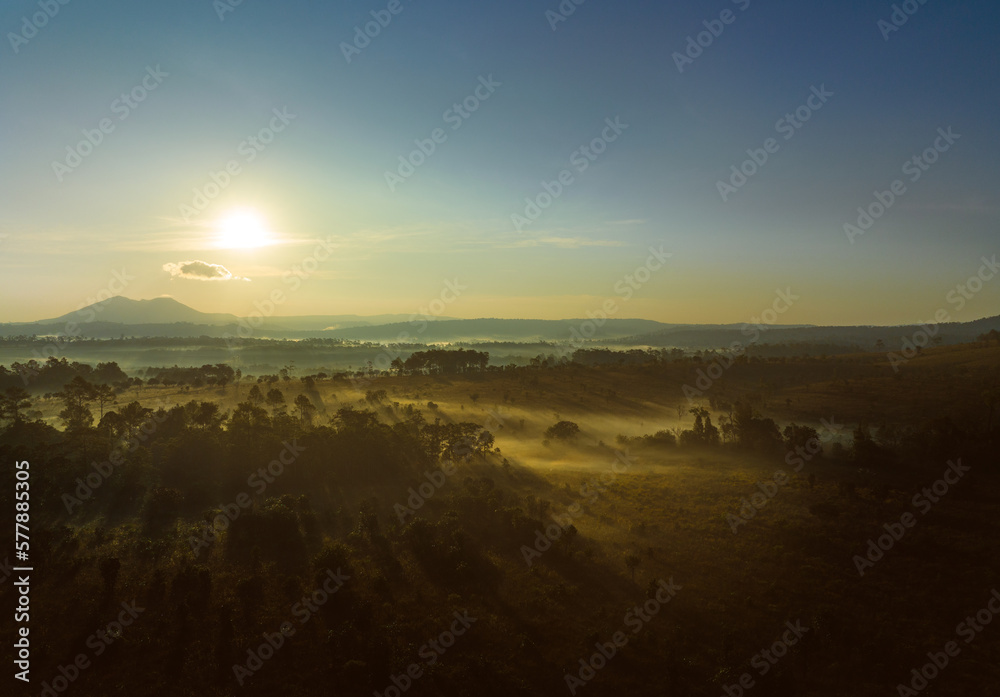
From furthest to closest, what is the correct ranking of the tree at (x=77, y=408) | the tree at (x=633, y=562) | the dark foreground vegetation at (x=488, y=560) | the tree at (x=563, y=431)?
the tree at (x=563, y=431) < the tree at (x=77, y=408) < the tree at (x=633, y=562) < the dark foreground vegetation at (x=488, y=560)

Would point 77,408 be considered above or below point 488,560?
above

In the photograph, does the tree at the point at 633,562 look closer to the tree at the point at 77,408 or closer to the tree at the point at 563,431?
the tree at the point at 563,431

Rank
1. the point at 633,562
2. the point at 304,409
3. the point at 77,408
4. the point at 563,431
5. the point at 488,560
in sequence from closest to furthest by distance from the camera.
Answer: the point at 633,562 → the point at 488,560 → the point at 77,408 → the point at 563,431 → the point at 304,409

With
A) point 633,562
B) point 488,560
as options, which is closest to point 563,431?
point 488,560

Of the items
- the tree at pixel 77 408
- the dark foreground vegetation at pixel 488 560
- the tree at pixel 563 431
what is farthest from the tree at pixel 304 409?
the tree at pixel 563 431

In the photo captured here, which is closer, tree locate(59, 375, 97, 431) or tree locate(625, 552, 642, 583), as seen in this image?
tree locate(625, 552, 642, 583)

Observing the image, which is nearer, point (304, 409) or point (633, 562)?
point (633, 562)

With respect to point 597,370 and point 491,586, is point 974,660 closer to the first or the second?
point 491,586

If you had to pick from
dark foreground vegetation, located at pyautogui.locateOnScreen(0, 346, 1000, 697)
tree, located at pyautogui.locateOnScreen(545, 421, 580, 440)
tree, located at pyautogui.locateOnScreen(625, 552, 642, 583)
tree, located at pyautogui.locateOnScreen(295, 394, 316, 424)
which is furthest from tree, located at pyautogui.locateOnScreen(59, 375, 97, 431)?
tree, located at pyautogui.locateOnScreen(625, 552, 642, 583)

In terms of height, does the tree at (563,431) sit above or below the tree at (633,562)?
above

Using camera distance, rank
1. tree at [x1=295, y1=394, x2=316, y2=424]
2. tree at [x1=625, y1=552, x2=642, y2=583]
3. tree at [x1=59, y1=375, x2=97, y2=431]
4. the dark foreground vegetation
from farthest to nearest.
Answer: tree at [x1=295, y1=394, x2=316, y2=424], tree at [x1=59, y1=375, x2=97, y2=431], tree at [x1=625, y1=552, x2=642, y2=583], the dark foreground vegetation

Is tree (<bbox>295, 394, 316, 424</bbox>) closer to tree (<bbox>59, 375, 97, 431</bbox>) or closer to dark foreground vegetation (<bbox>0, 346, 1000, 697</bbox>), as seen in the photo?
dark foreground vegetation (<bbox>0, 346, 1000, 697</bbox>)

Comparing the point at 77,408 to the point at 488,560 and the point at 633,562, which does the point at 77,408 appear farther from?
the point at 633,562
